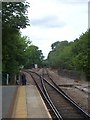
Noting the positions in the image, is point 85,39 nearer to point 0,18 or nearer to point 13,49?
point 13,49

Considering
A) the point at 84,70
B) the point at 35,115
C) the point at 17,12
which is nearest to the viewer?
the point at 35,115

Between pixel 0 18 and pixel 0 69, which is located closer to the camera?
pixel 0 18

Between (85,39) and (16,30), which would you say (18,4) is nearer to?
(16,30)

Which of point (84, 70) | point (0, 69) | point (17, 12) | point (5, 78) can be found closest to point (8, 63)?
point (5, 78)

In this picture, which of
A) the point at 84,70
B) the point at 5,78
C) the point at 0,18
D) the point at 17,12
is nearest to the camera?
the point at 0,18

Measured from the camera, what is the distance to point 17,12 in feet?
105

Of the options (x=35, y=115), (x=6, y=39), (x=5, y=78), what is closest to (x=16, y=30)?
(x=6, y=39)

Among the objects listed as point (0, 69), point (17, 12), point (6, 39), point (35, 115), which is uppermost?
point (17, 12)

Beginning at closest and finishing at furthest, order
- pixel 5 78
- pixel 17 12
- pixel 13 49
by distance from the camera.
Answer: pixel 17 12 → pixel 13 49 → pixel 5 78

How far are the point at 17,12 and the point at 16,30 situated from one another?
1435mm

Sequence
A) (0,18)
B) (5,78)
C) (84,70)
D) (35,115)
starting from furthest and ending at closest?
(84,70), (5,78), (0,18), (35,115)

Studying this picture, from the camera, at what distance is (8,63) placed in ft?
132

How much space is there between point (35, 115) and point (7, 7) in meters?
16.1

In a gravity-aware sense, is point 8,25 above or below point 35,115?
above
